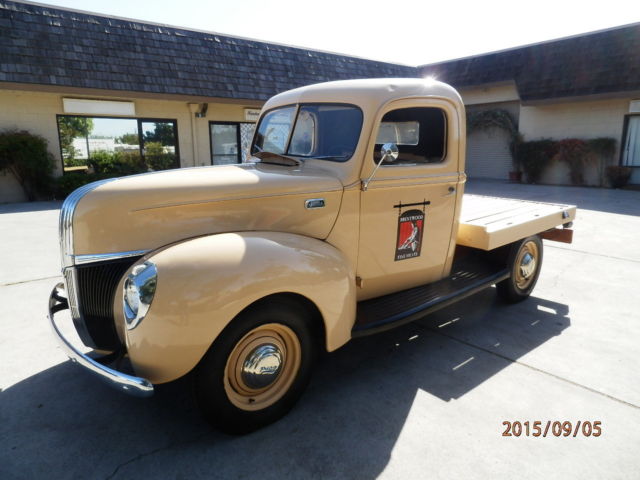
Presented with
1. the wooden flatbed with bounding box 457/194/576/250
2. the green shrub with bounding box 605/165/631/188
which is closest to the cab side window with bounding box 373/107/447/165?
the wooden flatbed with bounding box 457/194/576/250

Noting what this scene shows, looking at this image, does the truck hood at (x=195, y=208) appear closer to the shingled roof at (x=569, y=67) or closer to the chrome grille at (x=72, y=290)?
the chrome grille at (x=72, y=290)

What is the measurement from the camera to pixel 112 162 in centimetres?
1237

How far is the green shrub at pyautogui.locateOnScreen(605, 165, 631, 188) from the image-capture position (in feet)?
45.3

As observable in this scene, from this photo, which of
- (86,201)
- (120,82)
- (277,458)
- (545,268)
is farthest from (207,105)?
(277,458)

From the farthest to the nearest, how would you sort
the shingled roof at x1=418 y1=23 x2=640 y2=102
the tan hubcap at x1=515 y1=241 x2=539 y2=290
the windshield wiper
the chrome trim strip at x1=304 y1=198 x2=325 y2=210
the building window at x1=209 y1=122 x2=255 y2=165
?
1. the building window at x1=209 y1=122 x2=255 y2=165
2. the shingled roof at x1=418 y1=23 x2=640 y2=102
3. the tan hubcap at x1=515 y1=241 x2=539 y2=290
4. the windshield wiper
5. the chrome trim strip at x1=304 y1=198 x2=325 y2=210

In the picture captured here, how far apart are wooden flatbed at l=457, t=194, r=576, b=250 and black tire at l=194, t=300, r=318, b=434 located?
6.09 feet

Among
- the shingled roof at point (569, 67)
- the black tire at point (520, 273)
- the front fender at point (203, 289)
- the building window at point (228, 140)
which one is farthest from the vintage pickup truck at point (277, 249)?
the shingled roof at point (569, 67)

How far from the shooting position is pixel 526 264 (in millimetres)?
4445

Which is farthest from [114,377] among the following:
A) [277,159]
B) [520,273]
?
[520,273]

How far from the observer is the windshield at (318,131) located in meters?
3.07

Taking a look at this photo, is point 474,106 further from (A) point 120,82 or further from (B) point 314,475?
(B) point 314,475

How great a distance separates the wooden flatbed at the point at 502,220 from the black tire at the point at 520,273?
17 cm

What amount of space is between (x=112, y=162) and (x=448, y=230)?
11.5 m

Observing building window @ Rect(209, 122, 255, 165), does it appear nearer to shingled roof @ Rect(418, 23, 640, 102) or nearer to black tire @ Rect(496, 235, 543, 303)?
shingled roof @ Rect(418, 23, 640, 102)
